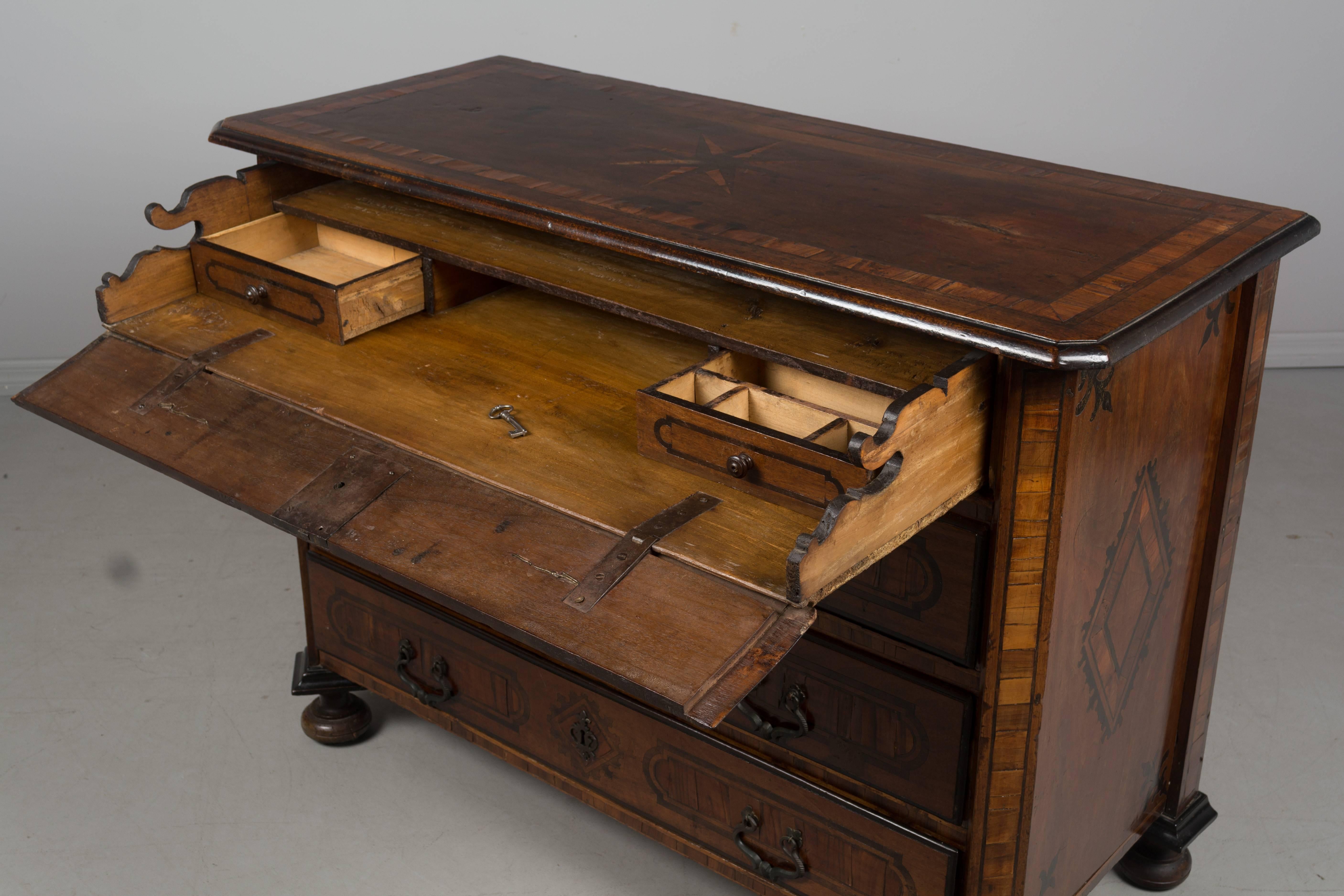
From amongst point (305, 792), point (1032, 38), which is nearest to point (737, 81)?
point (1032, 38)

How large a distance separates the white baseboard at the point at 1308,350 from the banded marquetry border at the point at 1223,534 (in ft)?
8.17

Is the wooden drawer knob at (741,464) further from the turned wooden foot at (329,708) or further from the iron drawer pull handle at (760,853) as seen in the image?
the turned wooden foot at (329,708)

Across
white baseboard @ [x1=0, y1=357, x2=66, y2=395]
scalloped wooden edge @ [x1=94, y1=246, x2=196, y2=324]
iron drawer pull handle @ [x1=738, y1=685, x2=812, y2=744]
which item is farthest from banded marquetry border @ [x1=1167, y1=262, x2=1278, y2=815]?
white baseboard @ [x1=0, y1=357, x2=66, y2=395]

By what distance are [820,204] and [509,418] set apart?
639 mm

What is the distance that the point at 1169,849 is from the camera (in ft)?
9.22

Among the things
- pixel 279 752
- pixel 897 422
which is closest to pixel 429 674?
pixel 279 752

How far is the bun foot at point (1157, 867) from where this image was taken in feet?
Answer: 9.23

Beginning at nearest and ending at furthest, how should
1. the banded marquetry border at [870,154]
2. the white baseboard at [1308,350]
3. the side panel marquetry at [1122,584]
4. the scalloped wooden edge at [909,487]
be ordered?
the scalloped wooden edge at [909,487], the banded marquetry border at [870,154], the side panel marquetry at [1122,584], the white baseboard at [1308,350]

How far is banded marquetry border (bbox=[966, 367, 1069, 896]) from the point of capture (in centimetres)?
196

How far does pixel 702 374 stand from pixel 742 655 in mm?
576

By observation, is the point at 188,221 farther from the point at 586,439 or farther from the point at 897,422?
the point at 897,422

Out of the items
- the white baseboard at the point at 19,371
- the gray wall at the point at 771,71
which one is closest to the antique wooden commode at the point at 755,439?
the gray wall at the point at 771,71

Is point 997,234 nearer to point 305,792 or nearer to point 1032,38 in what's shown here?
point 305,792

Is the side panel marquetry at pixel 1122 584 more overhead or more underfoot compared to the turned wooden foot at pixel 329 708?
more overhead
